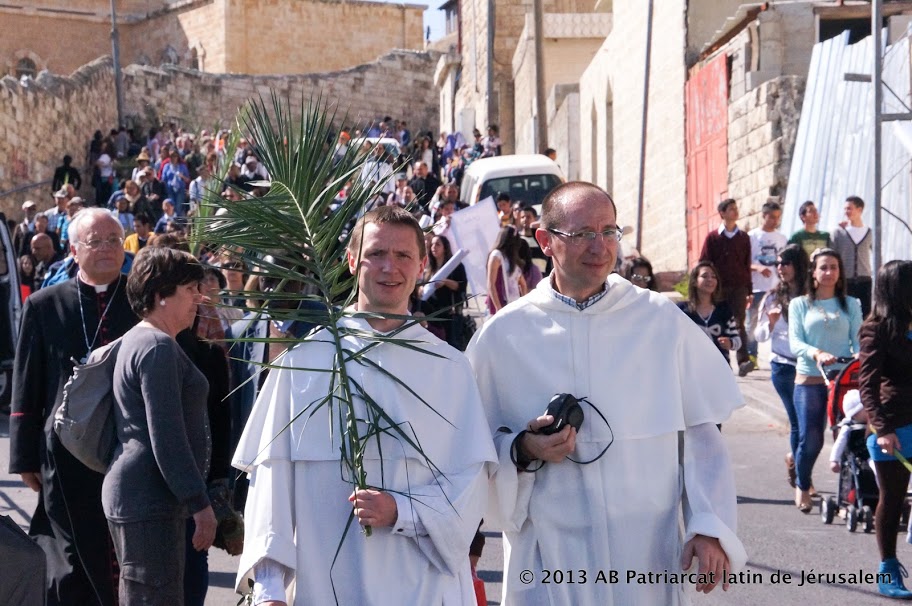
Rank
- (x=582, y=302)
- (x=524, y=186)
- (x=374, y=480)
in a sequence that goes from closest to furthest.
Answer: (x=374, y=480) → (x=582, y=302) → (x=524, y=186)

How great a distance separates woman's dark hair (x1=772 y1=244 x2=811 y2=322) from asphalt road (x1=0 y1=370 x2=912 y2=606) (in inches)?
50.2

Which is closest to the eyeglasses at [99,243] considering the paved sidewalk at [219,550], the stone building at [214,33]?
the paved sidewalk at [219,550]

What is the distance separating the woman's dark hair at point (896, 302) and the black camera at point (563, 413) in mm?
3355

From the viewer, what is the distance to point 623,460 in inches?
150

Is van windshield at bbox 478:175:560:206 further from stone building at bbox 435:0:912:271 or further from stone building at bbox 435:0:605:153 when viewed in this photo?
stone building at bbox 435:0:605:153

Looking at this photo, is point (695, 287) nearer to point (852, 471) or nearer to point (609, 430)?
point (852, 471)

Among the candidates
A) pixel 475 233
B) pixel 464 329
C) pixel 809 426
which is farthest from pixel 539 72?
pixel 809 426

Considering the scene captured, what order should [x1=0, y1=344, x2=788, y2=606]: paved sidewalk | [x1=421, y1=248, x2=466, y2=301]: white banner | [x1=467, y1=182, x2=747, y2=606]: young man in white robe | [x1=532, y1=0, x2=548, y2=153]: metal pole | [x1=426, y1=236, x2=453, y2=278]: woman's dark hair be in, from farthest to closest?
[x1=532, y1=0, x2=548, y2=153]: metal pole, [x1=426, y1=236, x2=453, y2=278]: woman's dark hair, [x1=421, y1=248, x2=466, y2=301]: white banner, [x1=0, y1=344, x2=788, y2=606]: paved sidewalk, [x1=467, y1=182, x2=747, y2=606]: young man in white robe

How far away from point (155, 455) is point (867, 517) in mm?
4872

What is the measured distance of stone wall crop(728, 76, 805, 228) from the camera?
18.4m

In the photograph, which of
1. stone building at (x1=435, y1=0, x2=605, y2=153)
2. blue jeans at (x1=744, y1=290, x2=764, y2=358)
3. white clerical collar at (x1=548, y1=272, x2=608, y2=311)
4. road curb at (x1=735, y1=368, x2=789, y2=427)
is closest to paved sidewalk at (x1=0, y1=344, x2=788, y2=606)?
road curb at (x1=735, y1=368, x2=789, y2=427)

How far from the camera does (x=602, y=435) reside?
3814 mm

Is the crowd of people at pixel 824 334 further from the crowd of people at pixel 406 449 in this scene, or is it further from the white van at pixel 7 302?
the white van at pixel 7 302

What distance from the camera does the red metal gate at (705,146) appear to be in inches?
828
